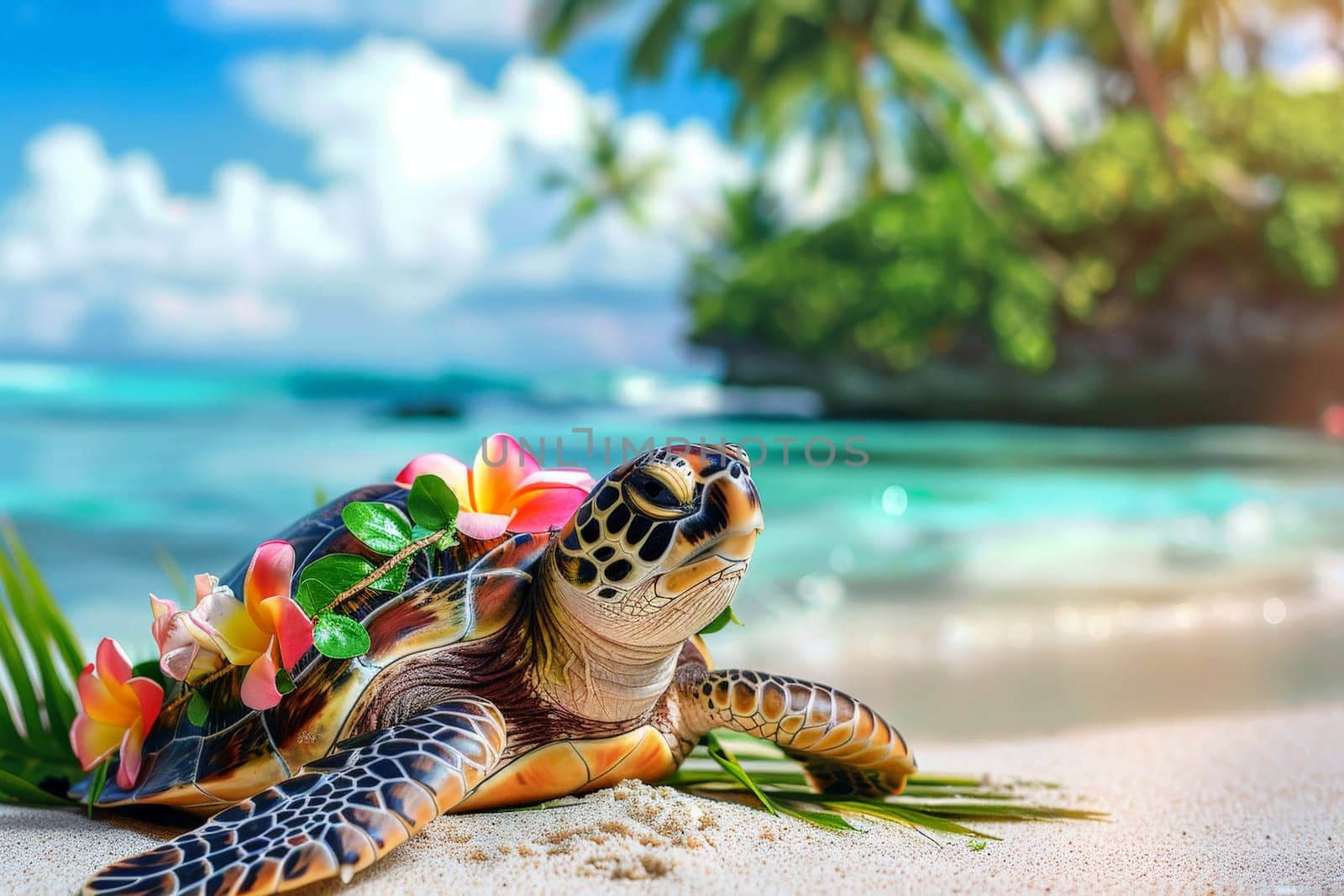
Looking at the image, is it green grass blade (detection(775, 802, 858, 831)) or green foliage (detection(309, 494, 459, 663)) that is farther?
green grass blade (detection(775, 802, 858, 831))

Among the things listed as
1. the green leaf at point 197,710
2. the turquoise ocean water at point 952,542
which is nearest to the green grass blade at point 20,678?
the green leaf at point 197,710

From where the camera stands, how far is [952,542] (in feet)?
20.7

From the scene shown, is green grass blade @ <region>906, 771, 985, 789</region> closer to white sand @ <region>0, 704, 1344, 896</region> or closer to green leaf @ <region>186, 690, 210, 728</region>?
white sand @ <region>0, 704, 1344, 896</region>

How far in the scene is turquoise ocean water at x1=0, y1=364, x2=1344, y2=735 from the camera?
125 inches

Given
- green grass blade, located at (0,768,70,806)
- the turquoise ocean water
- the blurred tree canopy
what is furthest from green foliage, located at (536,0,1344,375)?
green grass blade, located at (0,768,70,806)

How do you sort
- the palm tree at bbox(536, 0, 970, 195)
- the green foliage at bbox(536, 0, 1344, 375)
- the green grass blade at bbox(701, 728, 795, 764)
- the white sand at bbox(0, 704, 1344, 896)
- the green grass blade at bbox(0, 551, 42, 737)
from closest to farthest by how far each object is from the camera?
1. the white sand at bbox(0, 704, 1344, 896)
2. the green grass blade at bbox(0, 551, 42, 737)
3. the green grass blade at bbox(701, 728, 795, 764)
4. the green foliage at bbox(536, 0, 1344, 375)
5. the palm tree at bbox(536, 0, 970, 195)

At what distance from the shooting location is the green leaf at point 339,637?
1013 mm

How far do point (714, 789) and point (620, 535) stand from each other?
500 millimetres

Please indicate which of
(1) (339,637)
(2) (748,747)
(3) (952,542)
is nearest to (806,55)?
(3) (952,542)

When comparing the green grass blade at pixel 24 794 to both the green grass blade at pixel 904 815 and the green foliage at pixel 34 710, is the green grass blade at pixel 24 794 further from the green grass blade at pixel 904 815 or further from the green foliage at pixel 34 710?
the green grass blade at pixel 904 815

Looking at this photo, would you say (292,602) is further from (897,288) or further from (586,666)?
(897,288)

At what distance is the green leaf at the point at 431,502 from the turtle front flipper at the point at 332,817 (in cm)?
22

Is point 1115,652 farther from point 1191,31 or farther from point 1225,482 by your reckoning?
point 1191,31

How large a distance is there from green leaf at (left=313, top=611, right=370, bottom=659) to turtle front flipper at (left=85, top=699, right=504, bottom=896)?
0.31 ft
